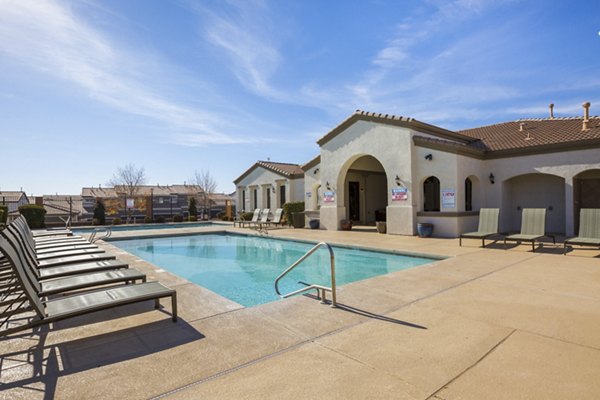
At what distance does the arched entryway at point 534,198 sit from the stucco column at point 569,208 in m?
1.29

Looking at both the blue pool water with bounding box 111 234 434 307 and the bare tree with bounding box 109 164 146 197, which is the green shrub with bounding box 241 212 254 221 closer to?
the blue pool water with bounding box 111 234 434 307

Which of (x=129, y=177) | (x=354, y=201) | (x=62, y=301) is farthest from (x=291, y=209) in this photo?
(x=129, y=177)

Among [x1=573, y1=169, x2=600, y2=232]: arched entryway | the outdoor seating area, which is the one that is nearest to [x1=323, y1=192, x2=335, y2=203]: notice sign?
[x1=573, y1=169, x2=600, y2=232]: arched entryway

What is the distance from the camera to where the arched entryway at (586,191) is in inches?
476

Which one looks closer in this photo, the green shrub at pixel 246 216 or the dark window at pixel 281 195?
the dark window at pixel 281 195

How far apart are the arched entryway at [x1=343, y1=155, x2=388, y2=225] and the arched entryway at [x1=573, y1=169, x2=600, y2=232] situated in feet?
32.4

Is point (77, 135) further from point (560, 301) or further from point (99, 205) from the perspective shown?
point (560, 301)

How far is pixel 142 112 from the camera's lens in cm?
1461

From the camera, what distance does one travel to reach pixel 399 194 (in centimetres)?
1434

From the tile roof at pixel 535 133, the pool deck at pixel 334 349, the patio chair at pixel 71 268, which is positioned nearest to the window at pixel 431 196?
the tile roof at pixel 535 133

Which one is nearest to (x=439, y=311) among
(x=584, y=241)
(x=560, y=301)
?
(x=560, y=301)

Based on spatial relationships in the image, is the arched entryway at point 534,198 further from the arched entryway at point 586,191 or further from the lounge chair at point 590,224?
the lounge chair at point 590,224

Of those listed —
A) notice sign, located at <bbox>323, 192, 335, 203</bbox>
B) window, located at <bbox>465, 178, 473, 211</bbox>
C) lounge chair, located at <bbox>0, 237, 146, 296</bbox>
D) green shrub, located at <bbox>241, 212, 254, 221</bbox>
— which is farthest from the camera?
green shrub, located at <bbox>241, 212, 254, 221</bbox>

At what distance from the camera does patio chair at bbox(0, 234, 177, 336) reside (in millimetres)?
3107
